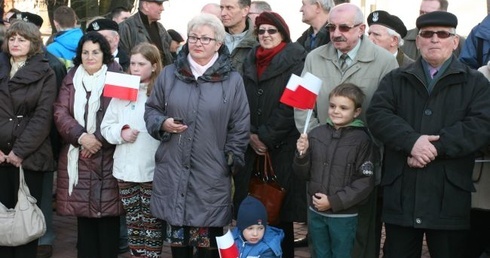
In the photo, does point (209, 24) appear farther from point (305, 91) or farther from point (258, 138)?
point (258, 138)

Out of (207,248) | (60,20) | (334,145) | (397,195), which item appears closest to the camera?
(397,195)

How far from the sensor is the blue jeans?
199 inches

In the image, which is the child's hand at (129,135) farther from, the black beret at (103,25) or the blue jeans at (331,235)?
the black beret at (103,25)

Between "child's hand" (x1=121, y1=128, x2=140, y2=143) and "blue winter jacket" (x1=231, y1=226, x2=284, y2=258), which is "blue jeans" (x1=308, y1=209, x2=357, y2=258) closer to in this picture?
"blue winter jacket" (x1=231, y1=226, x2=284, y2=258)

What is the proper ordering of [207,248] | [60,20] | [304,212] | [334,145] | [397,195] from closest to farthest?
1. [397,195]
2. [334,145]
3. [207,248]
4. [304,212]
5. [60,20]

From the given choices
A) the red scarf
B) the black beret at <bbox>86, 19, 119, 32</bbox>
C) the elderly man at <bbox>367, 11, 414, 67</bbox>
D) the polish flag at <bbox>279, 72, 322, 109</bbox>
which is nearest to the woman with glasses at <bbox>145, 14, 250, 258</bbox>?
the polish flag at <bbox>279, 72, 322, 109</bbox>

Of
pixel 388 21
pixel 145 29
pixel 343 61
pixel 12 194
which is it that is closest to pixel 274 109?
pixel 343 61

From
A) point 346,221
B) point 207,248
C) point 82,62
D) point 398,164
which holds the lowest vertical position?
point 207,248

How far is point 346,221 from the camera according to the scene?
5047 millimetres

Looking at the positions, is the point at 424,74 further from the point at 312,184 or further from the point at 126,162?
the point at 126,162

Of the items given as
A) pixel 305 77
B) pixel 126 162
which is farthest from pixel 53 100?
pixel 305 77

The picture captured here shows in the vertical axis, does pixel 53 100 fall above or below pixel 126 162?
above

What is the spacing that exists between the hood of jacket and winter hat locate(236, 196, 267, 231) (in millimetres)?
893

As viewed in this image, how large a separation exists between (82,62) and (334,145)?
2210mm
